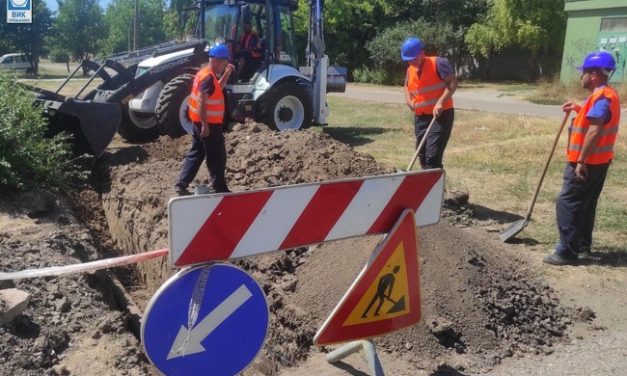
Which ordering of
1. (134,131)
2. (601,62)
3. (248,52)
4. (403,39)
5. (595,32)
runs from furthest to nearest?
(403,39) < (595,32) < (134,131) < (248,52) < (601,62)

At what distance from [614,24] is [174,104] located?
60.3 feet

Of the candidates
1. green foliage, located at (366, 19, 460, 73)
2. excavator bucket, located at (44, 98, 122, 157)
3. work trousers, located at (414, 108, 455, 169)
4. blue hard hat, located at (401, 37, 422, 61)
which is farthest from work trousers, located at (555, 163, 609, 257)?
green foliage, located at (366, 19, 460, 73)

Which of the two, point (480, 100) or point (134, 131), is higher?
point (480, 100)

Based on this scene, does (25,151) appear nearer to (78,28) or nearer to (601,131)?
(601,131)

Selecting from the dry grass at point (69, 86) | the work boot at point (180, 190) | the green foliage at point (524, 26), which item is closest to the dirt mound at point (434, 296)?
the work boot at point (180, 190)

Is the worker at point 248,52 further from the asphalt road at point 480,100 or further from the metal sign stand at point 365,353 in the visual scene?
the asphalt road at point 480,100

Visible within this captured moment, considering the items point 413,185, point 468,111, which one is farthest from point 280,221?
point 468,111

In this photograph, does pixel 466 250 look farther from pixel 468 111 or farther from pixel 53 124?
pixel 468 111

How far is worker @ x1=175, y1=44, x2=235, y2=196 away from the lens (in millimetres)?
6617

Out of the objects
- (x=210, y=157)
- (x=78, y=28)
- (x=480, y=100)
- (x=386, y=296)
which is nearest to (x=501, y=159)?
(x=210, y=157)

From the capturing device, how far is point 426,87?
6.98m

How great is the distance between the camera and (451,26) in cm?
3178

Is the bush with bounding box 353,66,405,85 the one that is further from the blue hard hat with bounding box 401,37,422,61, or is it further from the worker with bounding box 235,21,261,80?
the blue hard hat with bounding box 401,37,422,61

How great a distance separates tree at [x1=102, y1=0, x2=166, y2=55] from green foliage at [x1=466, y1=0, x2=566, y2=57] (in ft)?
146
